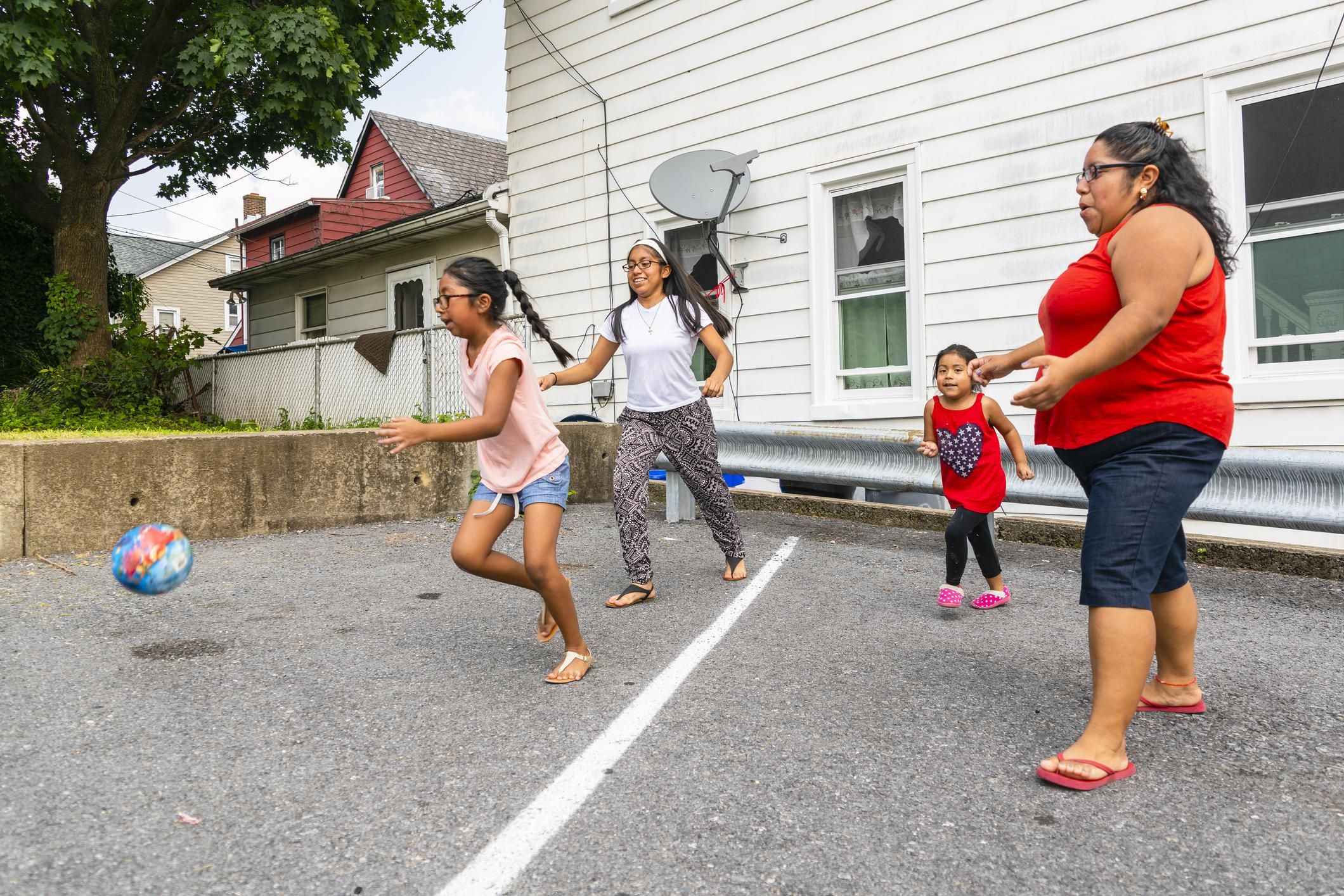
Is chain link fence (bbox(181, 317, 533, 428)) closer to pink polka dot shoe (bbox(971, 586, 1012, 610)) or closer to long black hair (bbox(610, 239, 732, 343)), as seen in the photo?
long black hair (bbox(610, 239, 732, 343))

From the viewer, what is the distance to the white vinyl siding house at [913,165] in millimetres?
6727

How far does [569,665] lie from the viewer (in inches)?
150

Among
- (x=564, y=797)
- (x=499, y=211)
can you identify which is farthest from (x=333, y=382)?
(x=564, y=797)

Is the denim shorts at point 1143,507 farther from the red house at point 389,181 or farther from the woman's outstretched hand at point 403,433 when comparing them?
the red house at point 389,181

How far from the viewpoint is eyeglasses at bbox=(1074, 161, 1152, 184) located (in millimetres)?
2902

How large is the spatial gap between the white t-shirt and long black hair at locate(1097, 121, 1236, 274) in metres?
2.87

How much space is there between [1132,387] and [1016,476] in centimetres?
383

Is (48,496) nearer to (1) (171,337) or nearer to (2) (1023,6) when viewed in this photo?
(2) (1023,6)

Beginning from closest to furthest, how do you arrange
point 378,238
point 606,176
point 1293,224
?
point 1293,224 < point 606,176 < point 378,238

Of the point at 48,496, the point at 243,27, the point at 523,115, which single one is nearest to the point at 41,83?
the point at 243,27

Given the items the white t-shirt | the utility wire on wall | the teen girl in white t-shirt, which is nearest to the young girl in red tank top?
the teen girl in white t-shirt

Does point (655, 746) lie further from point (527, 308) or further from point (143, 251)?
point (143, 251)

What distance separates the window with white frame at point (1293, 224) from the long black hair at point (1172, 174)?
445 centimetres

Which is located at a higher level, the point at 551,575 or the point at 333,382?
the point at 333,382
